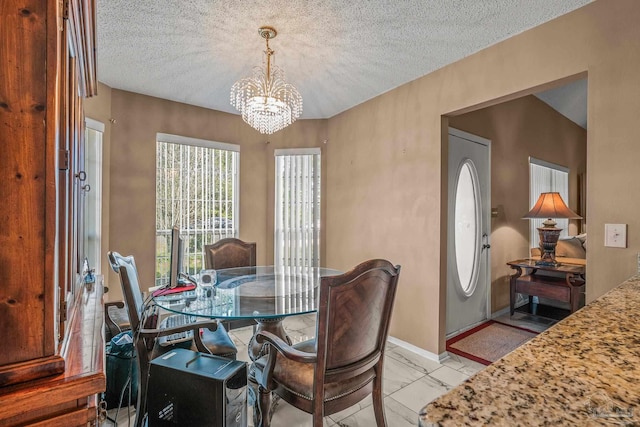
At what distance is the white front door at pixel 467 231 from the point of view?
3395 millimetres

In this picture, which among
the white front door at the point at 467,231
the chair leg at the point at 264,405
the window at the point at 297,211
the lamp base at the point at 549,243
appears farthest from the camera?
the window at the point at 297,211

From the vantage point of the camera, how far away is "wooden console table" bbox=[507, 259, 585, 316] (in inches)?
130

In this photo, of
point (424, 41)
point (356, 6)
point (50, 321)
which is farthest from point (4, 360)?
point (424, 41)

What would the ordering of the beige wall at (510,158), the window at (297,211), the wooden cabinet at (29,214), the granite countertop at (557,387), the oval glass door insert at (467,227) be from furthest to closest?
the window at (297,211), the beige wall at (510,158), the oval glass door insert at (467,227), the wooden cabinet at (29,214), the granite countertop at (557,387)

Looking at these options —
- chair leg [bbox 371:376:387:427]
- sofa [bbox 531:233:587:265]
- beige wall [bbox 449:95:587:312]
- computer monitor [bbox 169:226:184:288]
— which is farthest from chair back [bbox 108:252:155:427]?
sofa [bbox 531:233:587:265]

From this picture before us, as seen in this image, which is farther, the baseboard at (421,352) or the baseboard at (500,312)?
the baseboard at (500,312)

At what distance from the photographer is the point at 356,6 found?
1991 mm

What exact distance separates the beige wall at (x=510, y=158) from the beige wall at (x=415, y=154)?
2.23ft

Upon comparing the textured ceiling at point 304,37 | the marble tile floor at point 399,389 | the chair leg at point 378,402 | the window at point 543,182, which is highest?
the textured ceiling at point 304,37

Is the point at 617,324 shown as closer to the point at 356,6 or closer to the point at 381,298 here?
the point at 381,298

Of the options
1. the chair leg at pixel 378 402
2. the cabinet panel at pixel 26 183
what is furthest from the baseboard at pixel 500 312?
the cabinet panel at pixel 26 183

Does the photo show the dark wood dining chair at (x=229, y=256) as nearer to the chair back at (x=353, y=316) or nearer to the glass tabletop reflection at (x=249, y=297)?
the glass tabletop reflection at (x=249, y=297)

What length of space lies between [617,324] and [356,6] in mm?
2048

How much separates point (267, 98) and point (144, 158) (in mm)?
1925
